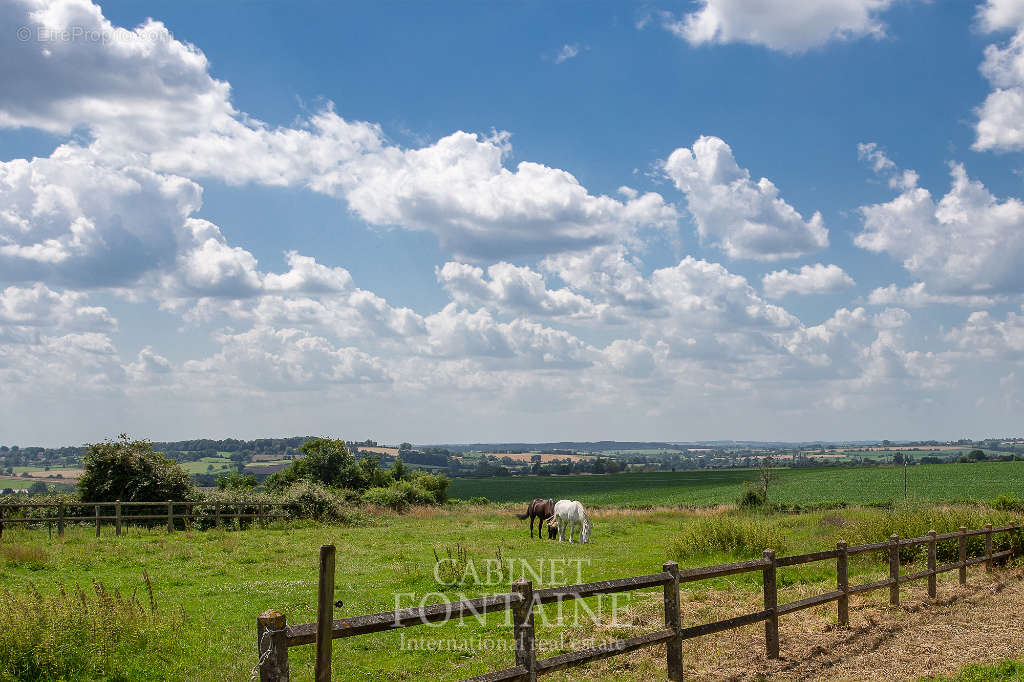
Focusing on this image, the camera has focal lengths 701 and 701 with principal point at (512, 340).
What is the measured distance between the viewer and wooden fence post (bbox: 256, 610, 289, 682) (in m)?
4.89

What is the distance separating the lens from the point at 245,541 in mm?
22453

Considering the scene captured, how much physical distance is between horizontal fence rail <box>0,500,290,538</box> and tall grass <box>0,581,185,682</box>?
16856 millimetres

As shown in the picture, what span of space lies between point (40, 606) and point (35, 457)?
176677 mm

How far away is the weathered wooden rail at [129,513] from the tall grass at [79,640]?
16585 mm

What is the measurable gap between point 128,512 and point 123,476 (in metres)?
2.47

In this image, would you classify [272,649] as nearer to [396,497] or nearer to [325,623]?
[325,623]

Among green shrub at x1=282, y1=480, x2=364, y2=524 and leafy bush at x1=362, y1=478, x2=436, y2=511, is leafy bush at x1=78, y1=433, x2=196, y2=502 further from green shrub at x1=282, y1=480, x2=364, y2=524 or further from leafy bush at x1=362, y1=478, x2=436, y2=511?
leafy bush at x1=362, y1=478, x2=436, y2=511

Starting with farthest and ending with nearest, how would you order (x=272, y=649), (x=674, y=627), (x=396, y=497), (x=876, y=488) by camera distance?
(x=876, y=488)
(x=396, y=497)
(x=674, y=627)
(x=272, y=649)

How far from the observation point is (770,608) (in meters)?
8.89

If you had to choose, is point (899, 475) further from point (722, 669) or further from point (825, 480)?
point (722, 669)

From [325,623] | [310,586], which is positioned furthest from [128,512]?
[325,623]

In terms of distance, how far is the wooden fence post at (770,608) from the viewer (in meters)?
8.85

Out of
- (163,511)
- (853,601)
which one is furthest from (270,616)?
(163,511)

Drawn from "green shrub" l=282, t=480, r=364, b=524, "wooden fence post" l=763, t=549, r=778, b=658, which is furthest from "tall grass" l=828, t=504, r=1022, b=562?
"green shrub" l=282, t=480, r=364, b=524
